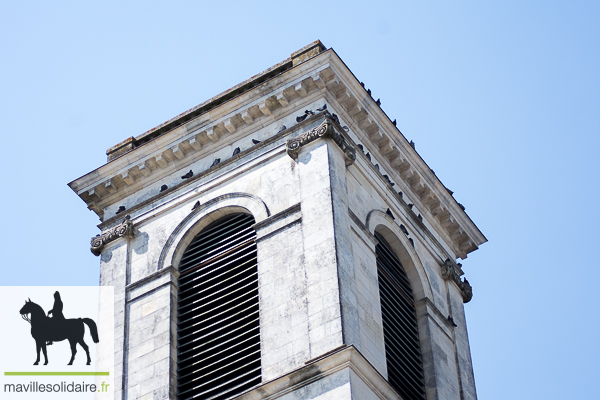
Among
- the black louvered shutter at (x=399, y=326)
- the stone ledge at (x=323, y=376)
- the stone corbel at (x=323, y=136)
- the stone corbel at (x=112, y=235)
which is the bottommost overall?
the stone ledge at (x=323, y=376)

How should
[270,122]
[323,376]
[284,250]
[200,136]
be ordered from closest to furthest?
[323,376], [284,250], [270,122], [200,136]

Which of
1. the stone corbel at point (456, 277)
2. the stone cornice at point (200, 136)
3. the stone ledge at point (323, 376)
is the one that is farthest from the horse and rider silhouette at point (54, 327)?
the stone corbel at point (456, 277)

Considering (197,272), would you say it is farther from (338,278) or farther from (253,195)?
(338,278)

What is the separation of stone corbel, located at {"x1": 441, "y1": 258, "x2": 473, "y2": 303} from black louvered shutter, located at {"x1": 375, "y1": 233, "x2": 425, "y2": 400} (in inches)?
75.6

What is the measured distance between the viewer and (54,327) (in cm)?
3503

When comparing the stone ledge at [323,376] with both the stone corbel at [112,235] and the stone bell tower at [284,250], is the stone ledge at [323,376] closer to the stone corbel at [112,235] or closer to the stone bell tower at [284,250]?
the stone bell tower at [284,250]

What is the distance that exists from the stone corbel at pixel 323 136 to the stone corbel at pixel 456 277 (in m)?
4.65

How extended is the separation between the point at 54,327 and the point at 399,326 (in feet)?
26.8

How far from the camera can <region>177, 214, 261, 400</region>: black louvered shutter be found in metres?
32.2

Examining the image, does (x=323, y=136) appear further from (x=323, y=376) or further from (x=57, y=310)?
(x=57, y=310)

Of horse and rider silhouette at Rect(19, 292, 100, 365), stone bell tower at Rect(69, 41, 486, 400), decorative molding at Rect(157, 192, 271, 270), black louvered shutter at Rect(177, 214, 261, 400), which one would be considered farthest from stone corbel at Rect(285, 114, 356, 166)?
horse and rider silhouette at Rect(19, 292, 100, 365)

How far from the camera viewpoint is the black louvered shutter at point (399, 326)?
109 ft

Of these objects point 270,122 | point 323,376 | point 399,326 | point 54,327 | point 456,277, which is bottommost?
point 323,376

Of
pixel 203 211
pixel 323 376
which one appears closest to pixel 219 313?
pixel 203 211
